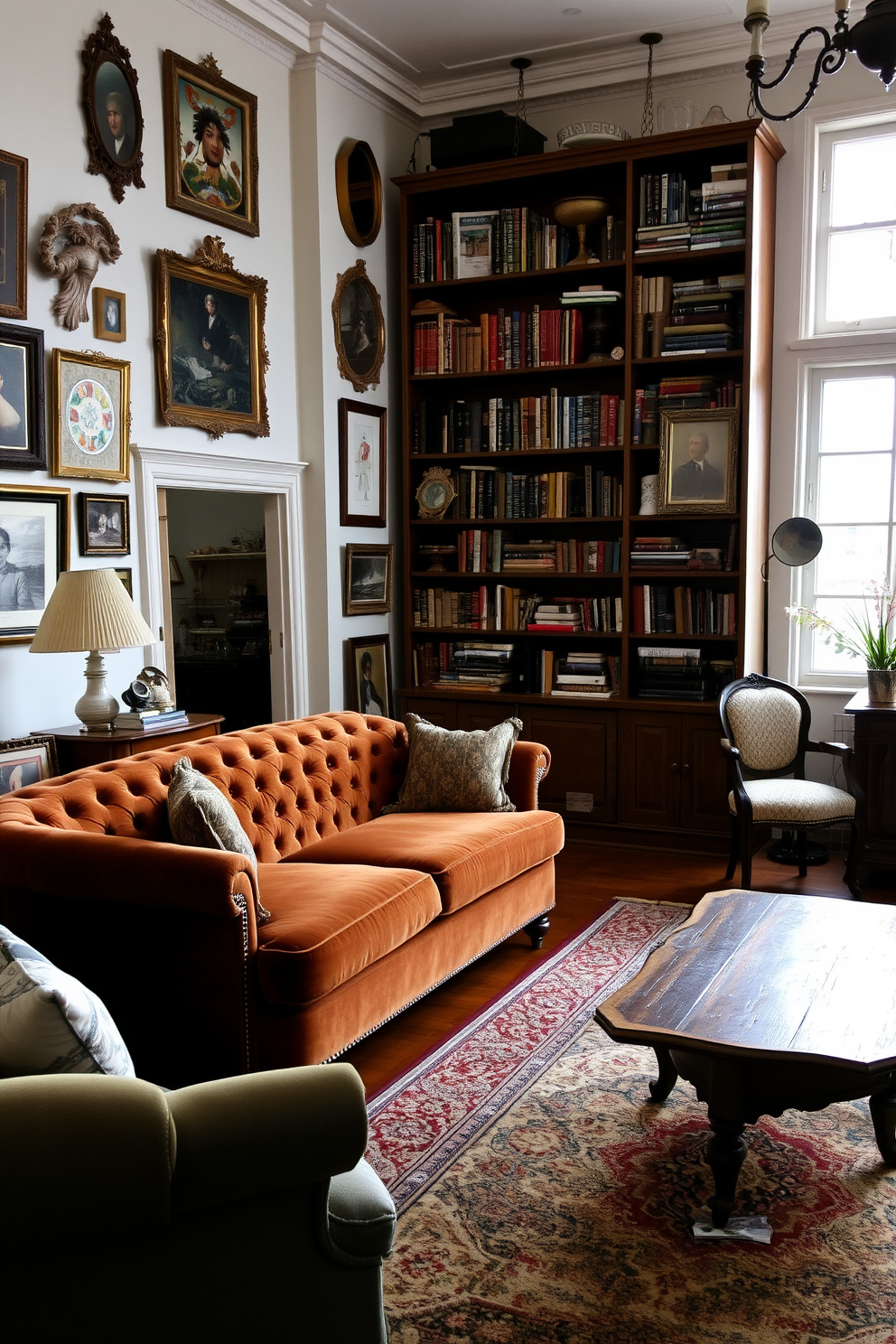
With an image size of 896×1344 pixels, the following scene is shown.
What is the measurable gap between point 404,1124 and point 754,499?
3.58m

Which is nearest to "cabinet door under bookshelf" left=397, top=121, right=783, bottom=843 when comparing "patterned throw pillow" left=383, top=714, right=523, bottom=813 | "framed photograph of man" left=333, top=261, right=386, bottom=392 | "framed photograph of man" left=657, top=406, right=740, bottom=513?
"framed photograph of man" left=657, top=406, right=740, bottom=513

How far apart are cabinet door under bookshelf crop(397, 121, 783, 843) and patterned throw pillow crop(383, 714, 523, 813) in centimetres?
149

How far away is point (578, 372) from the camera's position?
238 inches

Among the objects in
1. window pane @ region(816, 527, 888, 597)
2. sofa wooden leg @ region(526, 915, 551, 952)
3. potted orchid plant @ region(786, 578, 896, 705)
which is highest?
window pane @ region(816, 527, 888, 597)

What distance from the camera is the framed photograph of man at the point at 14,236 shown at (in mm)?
3826

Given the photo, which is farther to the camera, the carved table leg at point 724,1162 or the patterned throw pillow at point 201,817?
the patterned throw pillow at point 201,817

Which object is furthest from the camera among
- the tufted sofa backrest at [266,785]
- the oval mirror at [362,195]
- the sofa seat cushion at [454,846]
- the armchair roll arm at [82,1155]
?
the oval mirror at [362,195]

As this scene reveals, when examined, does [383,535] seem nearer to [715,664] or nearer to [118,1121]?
[715,664]

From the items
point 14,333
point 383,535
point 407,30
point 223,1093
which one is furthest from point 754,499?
point 223,1093

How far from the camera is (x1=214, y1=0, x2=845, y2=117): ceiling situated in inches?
203

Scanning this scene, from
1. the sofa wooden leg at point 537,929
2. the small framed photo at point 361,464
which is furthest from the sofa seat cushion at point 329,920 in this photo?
the small framed photo at point 361,464

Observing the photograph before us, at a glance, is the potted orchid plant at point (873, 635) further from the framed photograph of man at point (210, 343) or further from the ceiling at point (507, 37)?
the framed photograph of man at point (210, 343)

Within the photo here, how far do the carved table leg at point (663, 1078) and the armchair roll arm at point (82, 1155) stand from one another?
1720 millimetres

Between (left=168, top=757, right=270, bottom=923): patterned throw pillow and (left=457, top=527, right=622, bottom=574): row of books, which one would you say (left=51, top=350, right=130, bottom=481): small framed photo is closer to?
(left=168, top=757, right=270, bottom=923): patterned throw pillow
